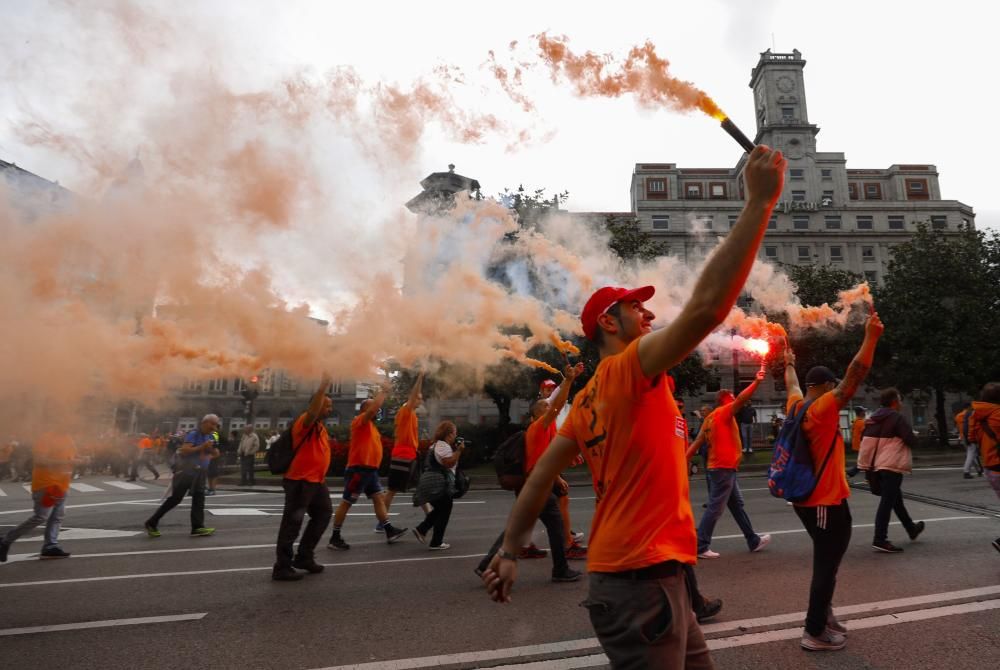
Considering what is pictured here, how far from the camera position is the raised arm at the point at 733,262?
5.80 ft

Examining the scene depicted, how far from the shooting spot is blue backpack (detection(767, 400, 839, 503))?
4492mm

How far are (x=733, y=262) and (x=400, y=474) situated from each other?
8215mm

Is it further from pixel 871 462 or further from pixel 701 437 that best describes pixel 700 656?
pixel 871 462

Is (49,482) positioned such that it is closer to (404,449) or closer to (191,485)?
(191,485)

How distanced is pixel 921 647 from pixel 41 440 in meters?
9.29

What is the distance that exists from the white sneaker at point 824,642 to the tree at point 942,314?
1178 inches

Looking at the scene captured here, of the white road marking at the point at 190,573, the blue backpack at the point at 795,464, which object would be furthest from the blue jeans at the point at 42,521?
the blue backpack at the point at 795,464

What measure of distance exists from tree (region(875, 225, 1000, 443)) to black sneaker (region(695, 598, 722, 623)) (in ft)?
97.4

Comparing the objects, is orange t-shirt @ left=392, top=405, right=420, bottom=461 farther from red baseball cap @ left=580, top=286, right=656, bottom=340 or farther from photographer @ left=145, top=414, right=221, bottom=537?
red baseball cap @ left=580, top=286, right=656, bottom=340

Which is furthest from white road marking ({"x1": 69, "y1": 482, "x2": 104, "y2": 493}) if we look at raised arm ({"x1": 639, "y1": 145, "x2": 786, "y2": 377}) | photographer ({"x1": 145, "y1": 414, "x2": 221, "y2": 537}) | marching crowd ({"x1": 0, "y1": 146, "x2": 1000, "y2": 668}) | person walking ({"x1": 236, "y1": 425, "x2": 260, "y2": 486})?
raised arm ({"x1": 639, "y1": 145, "x2": 786, "y2": 377})

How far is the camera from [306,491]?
673cm

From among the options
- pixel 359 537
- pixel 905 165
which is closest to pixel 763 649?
pixel 359 537

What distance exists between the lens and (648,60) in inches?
221

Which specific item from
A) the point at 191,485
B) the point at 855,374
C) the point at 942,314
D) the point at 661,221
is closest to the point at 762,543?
the point at 855,374
